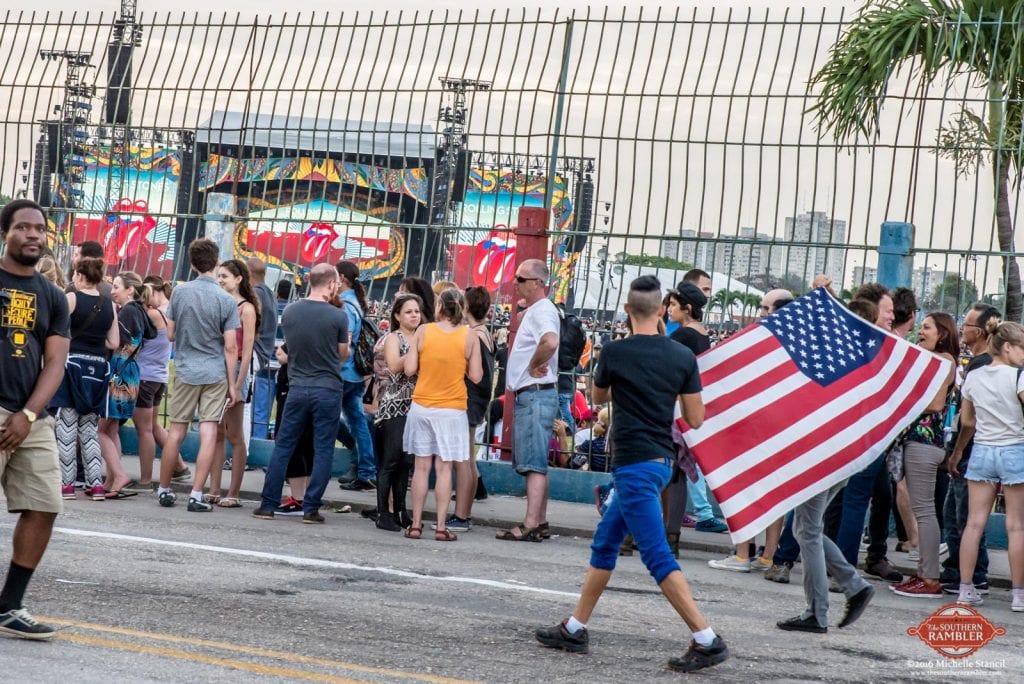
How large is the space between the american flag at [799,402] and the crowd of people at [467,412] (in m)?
0.21

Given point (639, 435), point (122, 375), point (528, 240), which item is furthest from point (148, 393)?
point (639, 435)

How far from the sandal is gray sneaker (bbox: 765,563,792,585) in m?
1.86

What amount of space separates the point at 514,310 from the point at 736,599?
4246 millimetres

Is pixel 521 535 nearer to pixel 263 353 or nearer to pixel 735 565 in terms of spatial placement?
pixel 735 565

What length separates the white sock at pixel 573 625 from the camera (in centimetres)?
639

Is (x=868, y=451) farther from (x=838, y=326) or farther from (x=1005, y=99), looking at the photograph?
(x=1005, y=99)

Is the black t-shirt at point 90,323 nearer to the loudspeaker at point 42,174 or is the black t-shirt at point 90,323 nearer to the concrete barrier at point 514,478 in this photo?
the concrete barrier at point 514,478

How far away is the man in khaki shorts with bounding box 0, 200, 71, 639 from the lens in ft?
19.8

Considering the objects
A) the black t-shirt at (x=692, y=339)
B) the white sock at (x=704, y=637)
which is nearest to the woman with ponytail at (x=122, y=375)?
the black t-shirt at (x=692, y=339)

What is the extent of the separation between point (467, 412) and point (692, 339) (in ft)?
6.28

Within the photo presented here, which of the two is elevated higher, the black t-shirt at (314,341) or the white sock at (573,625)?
the black t-shirt at (314,341)

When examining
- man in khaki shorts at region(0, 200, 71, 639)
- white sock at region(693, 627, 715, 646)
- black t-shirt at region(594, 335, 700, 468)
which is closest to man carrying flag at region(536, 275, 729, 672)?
black t-shirt at region(594, 335, 700, 468)

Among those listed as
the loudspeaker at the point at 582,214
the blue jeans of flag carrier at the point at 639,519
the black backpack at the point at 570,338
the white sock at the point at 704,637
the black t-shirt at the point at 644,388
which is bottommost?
the white sock at the point at 704,637

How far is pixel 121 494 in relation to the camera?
36.1ft
